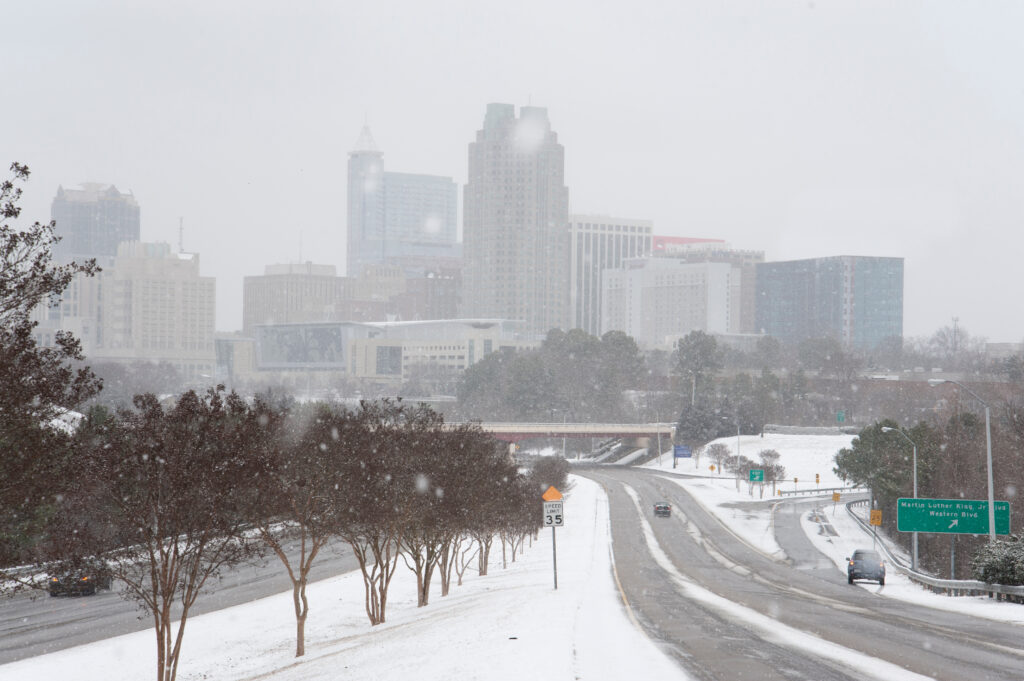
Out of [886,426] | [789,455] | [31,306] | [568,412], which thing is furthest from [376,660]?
[568,412]

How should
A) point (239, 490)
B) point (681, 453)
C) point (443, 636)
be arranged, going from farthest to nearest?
point (681, 453) < point (239, 490) < point (443, 636)

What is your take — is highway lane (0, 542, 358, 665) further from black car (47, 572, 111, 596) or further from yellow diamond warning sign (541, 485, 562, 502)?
yellow diamond warning sign (541, 485, 562, 502)

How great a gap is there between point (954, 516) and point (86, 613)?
1393 inches

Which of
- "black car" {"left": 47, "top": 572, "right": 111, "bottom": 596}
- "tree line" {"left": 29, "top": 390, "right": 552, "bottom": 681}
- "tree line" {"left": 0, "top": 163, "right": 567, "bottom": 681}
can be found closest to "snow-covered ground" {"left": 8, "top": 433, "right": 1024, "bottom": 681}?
"tree line" {"left": 29, "top": 390, "right": 552, "bottom": 681}

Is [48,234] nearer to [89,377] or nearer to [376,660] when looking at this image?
[89,377]

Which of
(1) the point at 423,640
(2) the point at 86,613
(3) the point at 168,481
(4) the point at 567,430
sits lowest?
(2) the point at 86,613

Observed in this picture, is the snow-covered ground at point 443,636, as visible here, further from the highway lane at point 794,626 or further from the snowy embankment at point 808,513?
the highway lane at point 794,626

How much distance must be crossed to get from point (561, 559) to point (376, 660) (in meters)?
30.6

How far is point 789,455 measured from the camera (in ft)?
445

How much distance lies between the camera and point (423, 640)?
2652 centimetres

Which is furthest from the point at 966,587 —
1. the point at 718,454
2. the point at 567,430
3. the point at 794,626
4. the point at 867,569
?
the point at 567,430

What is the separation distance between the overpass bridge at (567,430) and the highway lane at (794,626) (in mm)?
77785

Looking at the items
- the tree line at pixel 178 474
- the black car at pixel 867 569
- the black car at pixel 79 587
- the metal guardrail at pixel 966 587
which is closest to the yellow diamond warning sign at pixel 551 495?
the tree line at pixel 178 474

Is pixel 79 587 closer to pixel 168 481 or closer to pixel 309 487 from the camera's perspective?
pixel 309 487
